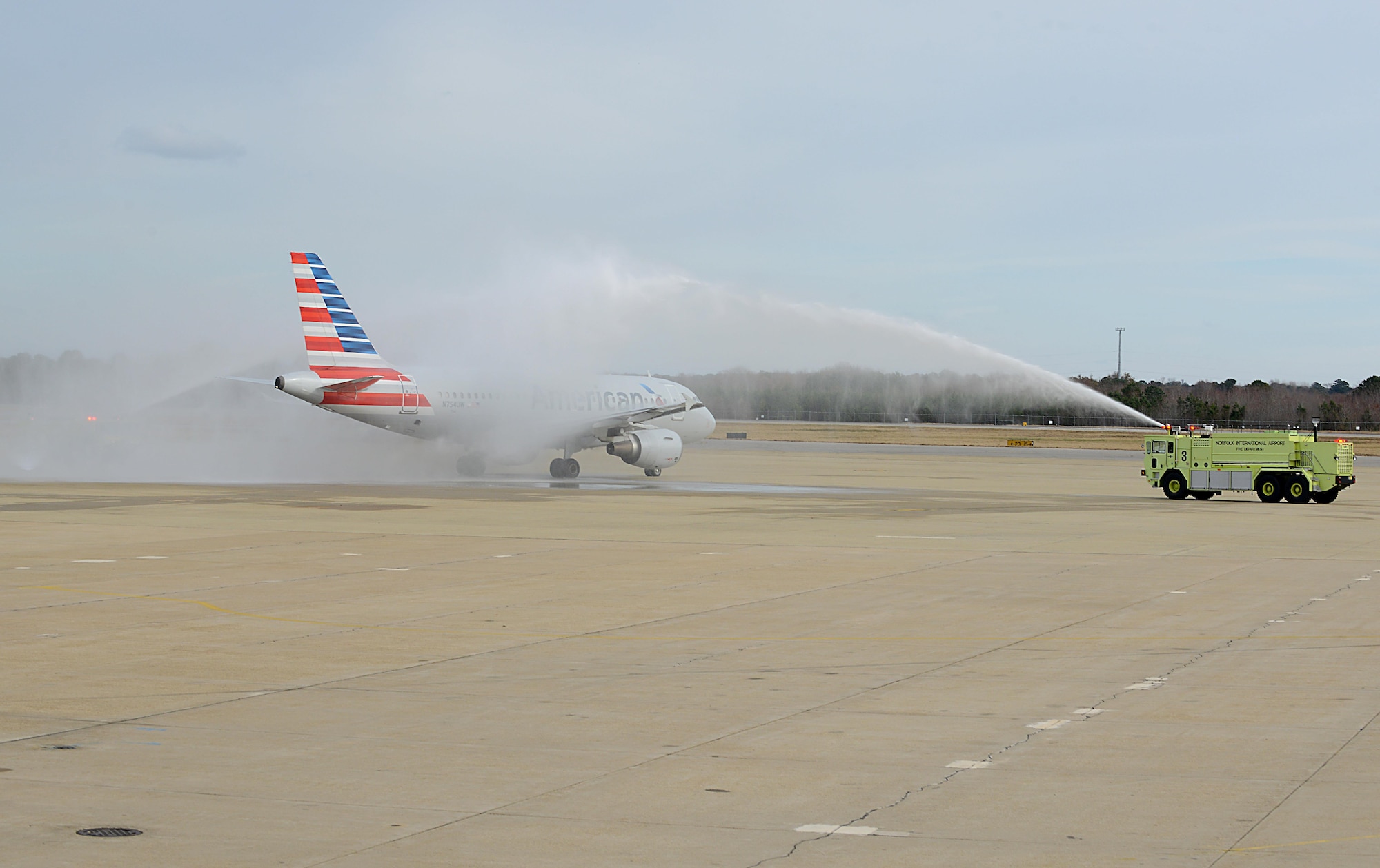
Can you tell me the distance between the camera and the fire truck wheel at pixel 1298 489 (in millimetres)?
46312

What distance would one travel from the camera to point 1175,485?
48.3 m

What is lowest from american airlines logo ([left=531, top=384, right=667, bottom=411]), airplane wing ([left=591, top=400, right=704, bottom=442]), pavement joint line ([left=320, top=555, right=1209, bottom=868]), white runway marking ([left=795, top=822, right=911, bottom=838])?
pavement joint line ([left=320, top=555, right=1209, bottom=868])

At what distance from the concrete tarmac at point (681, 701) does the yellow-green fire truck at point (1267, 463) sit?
1881cm

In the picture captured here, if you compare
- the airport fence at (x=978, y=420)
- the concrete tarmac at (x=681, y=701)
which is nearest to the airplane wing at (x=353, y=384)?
the concrete tarmac at (x=681, y=701)

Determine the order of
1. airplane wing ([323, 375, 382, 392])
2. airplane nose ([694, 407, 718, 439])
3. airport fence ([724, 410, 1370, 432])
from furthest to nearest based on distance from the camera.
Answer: airport fence ([724, 410, 1370, 432])
airplane nose ([694, 407, 718, 439])
airplane wing ([323, 375, 382, 392])

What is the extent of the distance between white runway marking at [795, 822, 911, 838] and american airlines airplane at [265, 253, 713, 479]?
43.5 m

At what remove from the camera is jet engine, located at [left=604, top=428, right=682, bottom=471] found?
185 feet

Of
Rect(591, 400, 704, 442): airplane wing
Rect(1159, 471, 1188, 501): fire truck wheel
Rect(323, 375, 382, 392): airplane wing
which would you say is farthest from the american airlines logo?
Rect(1159, 471, 1188, 501): fire truck wheel

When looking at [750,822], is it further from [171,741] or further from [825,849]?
[171,741]

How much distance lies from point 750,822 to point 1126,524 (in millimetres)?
28988

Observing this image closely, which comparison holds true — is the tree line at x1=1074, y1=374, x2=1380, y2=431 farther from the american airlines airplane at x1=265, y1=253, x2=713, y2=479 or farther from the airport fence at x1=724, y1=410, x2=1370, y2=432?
the american airlines airplane at x1=265, y1=253, x2=713, y2=479

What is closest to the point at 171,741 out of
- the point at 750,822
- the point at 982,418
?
the point at 750,822

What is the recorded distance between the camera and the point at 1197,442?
4766 cm

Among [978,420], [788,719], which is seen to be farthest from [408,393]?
[978,420]
